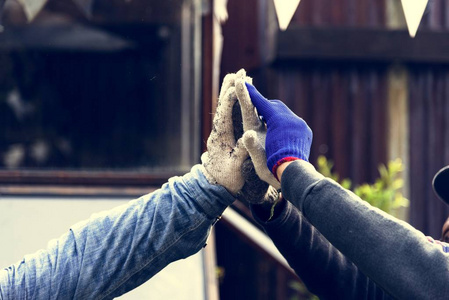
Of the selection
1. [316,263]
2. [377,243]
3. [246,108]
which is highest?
[246,108]

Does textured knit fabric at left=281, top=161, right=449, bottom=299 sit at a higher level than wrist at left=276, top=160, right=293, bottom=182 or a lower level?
lower

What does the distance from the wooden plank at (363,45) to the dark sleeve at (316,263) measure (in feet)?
10.2

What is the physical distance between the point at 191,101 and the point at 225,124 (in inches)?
78.2

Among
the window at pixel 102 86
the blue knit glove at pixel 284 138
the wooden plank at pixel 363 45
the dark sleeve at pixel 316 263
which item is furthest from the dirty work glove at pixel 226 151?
the wooden plank at pixel 363 45

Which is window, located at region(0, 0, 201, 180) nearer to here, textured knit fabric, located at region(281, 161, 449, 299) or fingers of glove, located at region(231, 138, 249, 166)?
fingers of glove, located at region(231, 138, 249, 166)

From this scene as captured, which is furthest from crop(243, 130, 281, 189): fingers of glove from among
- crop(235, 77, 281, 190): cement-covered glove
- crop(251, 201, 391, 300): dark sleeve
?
crop(251, 201, 391, 300): dark sleeve

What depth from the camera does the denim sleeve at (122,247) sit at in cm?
177

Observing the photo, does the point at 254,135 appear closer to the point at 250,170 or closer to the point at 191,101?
the point at 250,170

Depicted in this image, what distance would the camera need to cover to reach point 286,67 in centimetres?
517

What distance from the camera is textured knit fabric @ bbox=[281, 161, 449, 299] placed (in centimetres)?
146

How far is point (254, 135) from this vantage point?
5.77 ft

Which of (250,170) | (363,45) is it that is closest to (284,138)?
(250,170)

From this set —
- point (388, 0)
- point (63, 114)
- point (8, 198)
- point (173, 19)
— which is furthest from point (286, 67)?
point (8, 198)

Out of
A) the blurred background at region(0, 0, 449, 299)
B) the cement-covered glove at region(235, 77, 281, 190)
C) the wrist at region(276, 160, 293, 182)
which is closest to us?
the wrist at region(276, 160, 293, 182)
